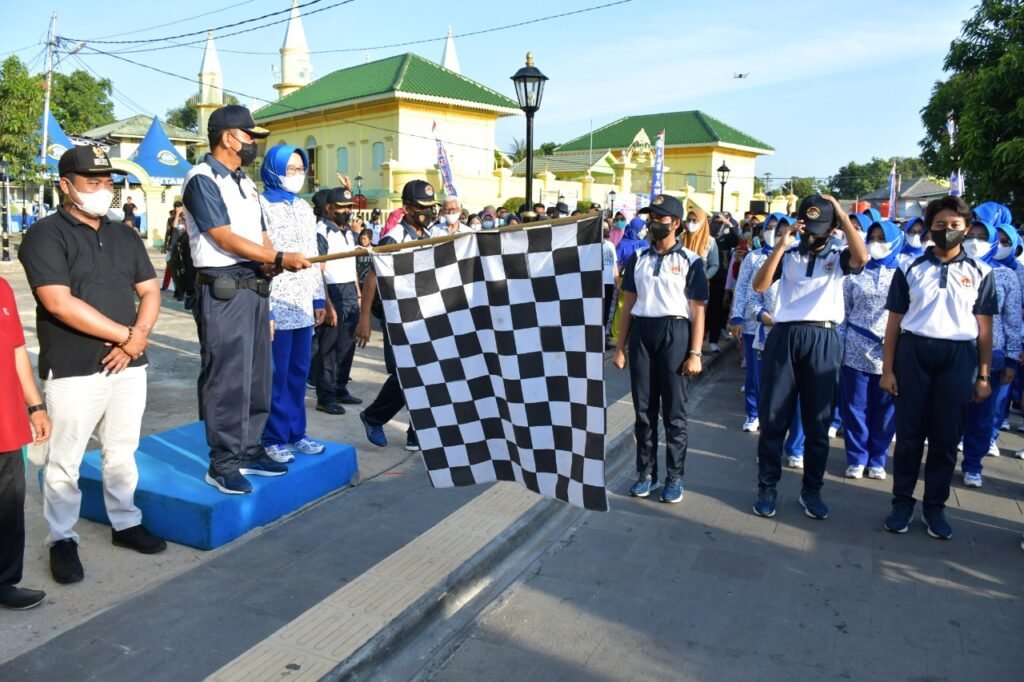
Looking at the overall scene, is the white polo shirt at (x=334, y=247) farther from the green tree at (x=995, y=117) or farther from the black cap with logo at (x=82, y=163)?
the green tree at (x=995, y=117)

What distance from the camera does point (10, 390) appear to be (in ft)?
11.3

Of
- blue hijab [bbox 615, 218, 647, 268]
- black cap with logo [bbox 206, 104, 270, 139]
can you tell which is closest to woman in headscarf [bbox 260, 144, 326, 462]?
black cap with logo [bbox 206, 104, 270, 139]

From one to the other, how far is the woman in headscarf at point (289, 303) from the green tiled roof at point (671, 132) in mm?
51503

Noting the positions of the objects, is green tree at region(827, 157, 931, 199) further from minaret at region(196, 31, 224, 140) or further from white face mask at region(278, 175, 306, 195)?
white face mask at region(278, 175, 306, 195)

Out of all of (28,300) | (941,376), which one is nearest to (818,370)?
(941,376)

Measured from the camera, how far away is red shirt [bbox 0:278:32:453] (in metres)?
3.41

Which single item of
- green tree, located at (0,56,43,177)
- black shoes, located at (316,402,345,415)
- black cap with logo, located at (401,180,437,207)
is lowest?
black shoes, located at (316,402,345,415)

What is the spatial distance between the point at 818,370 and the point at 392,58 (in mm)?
44055

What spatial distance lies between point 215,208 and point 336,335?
11.7 feet

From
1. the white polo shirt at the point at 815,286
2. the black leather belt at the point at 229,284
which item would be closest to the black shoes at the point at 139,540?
the black leather belt at the point at 229,284

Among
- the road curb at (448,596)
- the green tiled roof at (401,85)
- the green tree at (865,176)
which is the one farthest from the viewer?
the green tree at (865,176)

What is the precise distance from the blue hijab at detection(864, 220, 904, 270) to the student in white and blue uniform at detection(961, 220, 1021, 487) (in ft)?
1.78

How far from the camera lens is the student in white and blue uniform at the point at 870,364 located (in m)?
6.33

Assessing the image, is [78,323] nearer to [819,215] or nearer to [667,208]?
[667,208]
